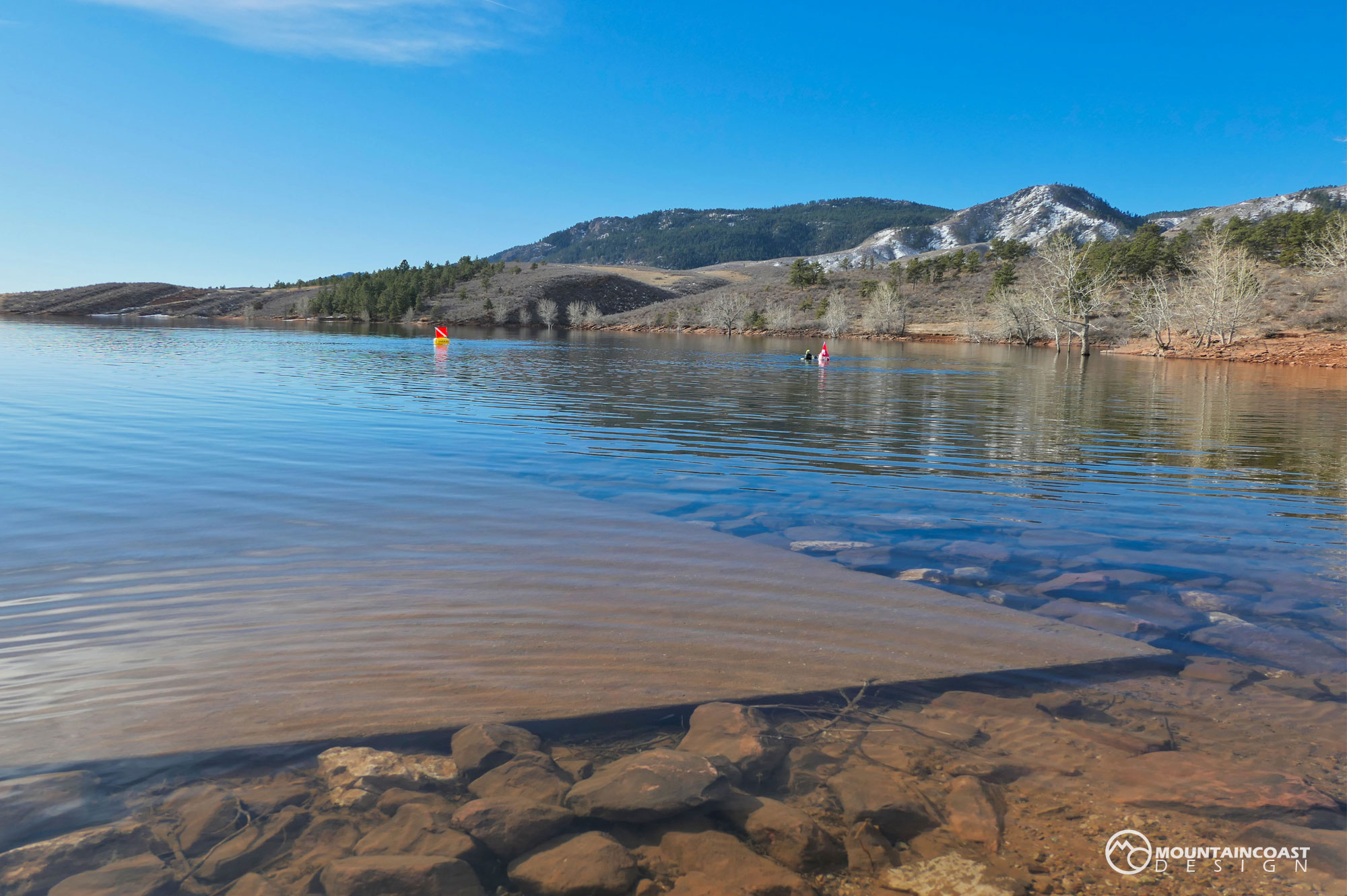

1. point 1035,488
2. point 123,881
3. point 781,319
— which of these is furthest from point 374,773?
point 781,319

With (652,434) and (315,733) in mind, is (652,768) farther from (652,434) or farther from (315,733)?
(652,434)

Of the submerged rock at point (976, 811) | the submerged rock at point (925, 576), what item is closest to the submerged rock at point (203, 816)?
the submerged rock at point (976, 811)

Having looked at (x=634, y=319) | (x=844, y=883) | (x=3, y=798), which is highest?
(x=634, y=319)

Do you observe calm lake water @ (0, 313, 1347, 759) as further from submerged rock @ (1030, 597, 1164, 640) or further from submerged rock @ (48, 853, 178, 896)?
submerged rock @ (48, 853, 178, 896)

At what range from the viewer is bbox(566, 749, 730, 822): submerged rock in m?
3.65

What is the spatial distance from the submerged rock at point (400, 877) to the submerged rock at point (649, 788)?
24.9 inches

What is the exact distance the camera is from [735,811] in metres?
3.72

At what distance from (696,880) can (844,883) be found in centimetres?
66

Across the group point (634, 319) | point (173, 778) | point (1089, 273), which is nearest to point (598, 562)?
point (173, 778)

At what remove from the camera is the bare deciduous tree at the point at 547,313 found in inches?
5591

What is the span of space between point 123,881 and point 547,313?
145 metres

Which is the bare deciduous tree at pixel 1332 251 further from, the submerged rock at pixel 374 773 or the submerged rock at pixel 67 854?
the submerged rock at pixel 67 854

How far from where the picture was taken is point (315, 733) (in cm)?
419

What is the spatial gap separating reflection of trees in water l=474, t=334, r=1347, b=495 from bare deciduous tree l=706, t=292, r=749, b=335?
78764mm
